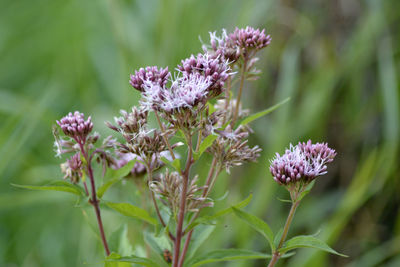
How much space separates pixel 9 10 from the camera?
3.12 m

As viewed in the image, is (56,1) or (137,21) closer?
(137,21)

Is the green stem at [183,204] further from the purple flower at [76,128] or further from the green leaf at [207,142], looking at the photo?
the purple flower at [76,128]

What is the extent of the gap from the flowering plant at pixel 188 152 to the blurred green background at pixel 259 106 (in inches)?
38.8

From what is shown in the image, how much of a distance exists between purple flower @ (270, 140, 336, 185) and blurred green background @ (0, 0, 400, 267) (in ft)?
3.31

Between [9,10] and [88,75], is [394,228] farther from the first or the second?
[9,10]

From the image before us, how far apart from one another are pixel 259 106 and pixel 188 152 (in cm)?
191

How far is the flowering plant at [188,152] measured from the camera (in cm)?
68

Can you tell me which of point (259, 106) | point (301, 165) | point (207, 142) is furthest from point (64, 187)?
point (259, 106)

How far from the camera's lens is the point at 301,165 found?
0.73 meters

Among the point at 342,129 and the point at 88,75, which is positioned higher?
the point at 88,75

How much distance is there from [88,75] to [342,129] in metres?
1.37

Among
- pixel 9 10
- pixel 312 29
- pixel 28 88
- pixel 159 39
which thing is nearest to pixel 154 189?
pixel 159 39

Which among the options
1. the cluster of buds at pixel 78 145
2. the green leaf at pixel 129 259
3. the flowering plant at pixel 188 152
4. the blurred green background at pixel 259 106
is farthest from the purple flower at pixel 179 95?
the blurred green background at pixel 259 106

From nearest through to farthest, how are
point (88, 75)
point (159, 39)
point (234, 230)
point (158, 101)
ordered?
1. point (158, 101)
2. point (234, 230)
3. point (159, 39)
4. point (88, 75)
